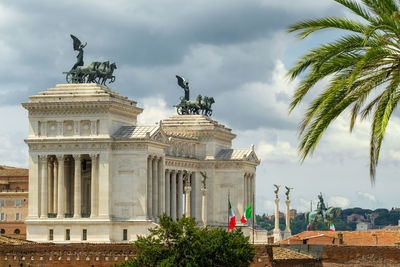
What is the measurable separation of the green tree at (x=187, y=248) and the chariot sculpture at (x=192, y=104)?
7196cm

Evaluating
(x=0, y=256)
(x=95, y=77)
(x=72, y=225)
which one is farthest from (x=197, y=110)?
(x=0, y=256)

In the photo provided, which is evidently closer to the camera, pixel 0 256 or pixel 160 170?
pixel 0 256

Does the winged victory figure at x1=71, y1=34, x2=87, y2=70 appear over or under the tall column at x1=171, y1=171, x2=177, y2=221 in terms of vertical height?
over

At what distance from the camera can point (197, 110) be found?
495 ft

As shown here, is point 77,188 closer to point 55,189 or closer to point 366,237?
point 55,189

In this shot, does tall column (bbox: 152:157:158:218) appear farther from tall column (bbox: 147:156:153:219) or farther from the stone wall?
the stone wall

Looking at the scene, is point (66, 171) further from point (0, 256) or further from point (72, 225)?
point (0, 256)

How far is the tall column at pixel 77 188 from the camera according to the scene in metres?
113

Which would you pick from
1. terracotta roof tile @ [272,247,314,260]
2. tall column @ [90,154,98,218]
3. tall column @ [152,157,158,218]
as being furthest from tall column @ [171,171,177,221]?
terracotta roof tile @ [272,247,314,260]

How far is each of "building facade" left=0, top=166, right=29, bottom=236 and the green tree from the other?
6504 cm

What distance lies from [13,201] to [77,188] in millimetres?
30519

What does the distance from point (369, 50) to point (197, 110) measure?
118268 millimetres

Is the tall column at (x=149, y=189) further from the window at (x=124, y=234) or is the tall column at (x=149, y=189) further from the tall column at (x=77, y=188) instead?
the tall column at (x=77, y=188)

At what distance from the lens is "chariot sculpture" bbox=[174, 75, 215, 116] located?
492ft
